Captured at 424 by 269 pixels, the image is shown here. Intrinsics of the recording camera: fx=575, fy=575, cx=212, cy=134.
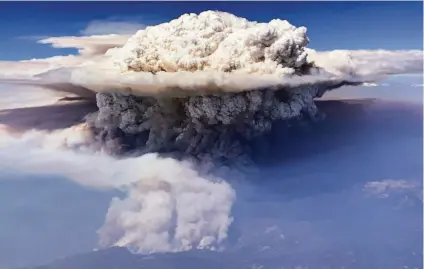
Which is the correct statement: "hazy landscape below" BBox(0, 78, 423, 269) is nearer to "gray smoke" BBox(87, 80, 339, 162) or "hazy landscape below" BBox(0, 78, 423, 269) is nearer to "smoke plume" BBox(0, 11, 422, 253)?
"smoke plume" BBox(0, 11, 422, 253)

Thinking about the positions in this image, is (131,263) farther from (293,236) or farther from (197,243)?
(293,236)

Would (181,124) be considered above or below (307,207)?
above

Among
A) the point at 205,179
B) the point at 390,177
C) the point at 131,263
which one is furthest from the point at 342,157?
the point at 131,263

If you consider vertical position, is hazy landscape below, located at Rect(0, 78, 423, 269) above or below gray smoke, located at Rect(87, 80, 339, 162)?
below

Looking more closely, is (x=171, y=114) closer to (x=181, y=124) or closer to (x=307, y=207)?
(x=181, y=124)

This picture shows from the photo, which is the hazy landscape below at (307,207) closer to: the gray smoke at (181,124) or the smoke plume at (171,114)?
the smoke plume at (171,114)

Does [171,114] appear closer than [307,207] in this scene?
Yes

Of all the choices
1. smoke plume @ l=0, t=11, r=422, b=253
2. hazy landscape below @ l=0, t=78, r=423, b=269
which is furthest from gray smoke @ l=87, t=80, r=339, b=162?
hazy landscape below @ l=0, t=78, r=423, b=269

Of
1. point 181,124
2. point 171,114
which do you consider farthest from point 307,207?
point 171,114

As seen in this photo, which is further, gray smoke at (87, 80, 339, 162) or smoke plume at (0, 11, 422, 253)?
gray smoke at (87, 80, 339, 162)

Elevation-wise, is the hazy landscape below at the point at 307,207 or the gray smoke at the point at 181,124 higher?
the gray smoke at the point at 181,124

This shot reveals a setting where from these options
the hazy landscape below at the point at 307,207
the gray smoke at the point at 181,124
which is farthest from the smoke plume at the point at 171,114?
the hazy landscape below at the point at 307,207
